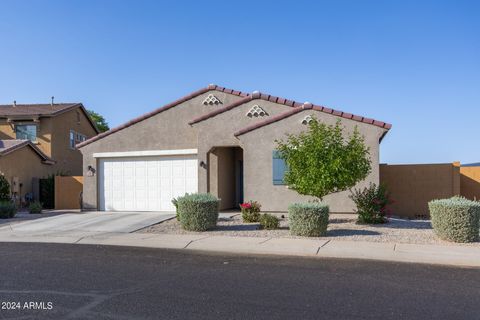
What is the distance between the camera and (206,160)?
18047 millimetres

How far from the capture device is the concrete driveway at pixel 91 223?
569 inches

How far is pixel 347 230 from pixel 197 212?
171 inches

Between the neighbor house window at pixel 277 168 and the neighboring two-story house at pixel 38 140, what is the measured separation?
14.2 meters

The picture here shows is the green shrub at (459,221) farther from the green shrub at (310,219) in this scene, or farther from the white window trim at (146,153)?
the white window trim at (146,153)

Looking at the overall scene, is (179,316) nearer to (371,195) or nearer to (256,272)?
(256,272)

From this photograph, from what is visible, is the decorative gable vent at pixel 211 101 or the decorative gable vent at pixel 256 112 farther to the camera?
the decorative gable vent at pixel 211 101

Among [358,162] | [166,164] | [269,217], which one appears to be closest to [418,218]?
[358,162]

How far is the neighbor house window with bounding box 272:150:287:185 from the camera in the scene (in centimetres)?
1673

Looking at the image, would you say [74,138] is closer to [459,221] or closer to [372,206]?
[372,206]

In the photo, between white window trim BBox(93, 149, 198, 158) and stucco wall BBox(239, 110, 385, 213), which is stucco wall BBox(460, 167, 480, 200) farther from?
white window trim BBox(93, 149, 198, 158)

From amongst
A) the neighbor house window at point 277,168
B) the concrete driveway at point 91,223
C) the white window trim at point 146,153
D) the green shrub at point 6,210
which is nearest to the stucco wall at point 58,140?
the white window trim at point 146,153

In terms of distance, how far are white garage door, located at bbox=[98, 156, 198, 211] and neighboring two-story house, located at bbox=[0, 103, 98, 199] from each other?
22.0 feet

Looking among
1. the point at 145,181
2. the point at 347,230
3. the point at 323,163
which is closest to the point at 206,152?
the point at 145,181

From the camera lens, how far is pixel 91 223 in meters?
15.7
